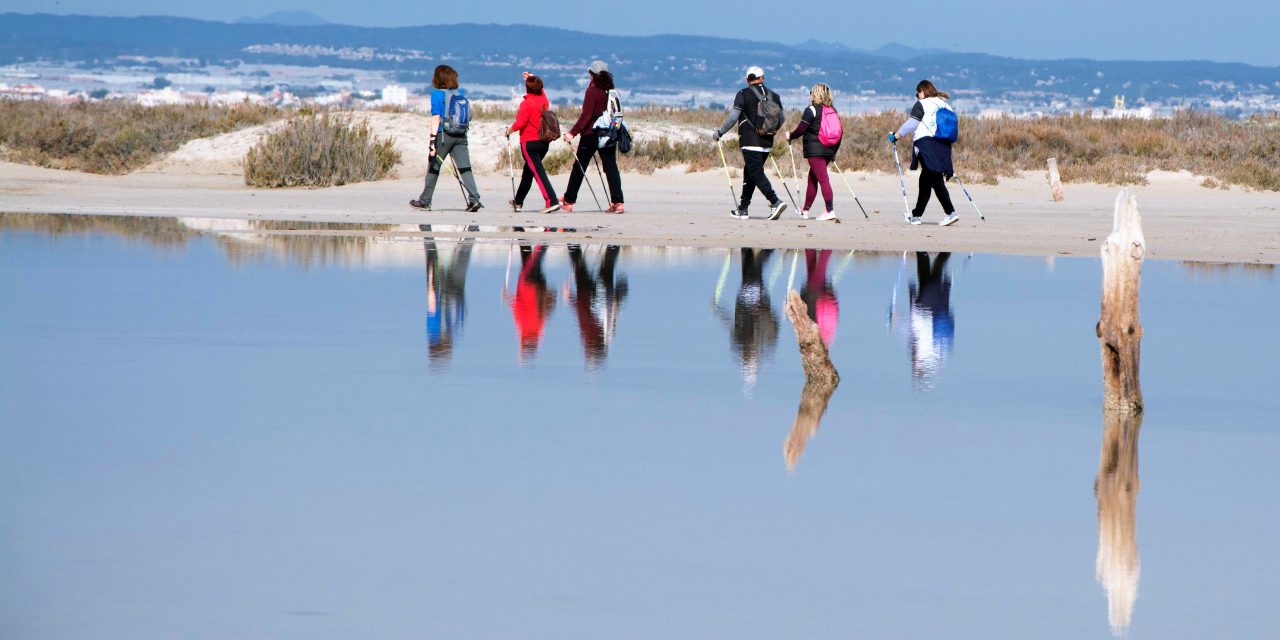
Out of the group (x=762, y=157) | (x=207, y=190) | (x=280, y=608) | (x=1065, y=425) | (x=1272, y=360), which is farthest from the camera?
(x=207, y=190)

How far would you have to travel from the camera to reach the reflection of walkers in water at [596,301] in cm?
1219

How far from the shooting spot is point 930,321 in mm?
13609

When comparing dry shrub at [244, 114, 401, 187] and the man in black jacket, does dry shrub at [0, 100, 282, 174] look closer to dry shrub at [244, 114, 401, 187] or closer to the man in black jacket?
dry shrub at [244, 114, 401, 187]

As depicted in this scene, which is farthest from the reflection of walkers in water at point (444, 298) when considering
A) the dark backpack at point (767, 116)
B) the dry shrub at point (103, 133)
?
the dry shrub at point (103, 133)

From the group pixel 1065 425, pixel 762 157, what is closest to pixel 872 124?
pixel 762 157

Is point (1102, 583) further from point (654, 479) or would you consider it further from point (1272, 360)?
point (1272, 360)

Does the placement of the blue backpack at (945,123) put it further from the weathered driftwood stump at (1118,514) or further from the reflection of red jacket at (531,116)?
the weathered driftwood stump at (1118,514)

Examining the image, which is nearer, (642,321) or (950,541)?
(950,541)

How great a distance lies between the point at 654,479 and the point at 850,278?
8143 mm

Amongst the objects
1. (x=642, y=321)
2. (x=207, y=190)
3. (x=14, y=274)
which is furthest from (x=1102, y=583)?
(x=207, y=190)

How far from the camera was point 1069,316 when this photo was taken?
14078 mm

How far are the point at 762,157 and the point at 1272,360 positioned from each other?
9.40 meters

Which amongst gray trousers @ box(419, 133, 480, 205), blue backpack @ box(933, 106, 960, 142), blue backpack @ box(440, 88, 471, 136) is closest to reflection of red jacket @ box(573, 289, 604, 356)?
blue backpack @ box(933, 106, 960, 142)

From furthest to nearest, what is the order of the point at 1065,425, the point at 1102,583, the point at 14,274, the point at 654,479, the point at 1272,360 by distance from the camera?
the point at 14,274, the point at 1272,360, the point at 1065,425, the point at 654,479, the point at 1102,583
